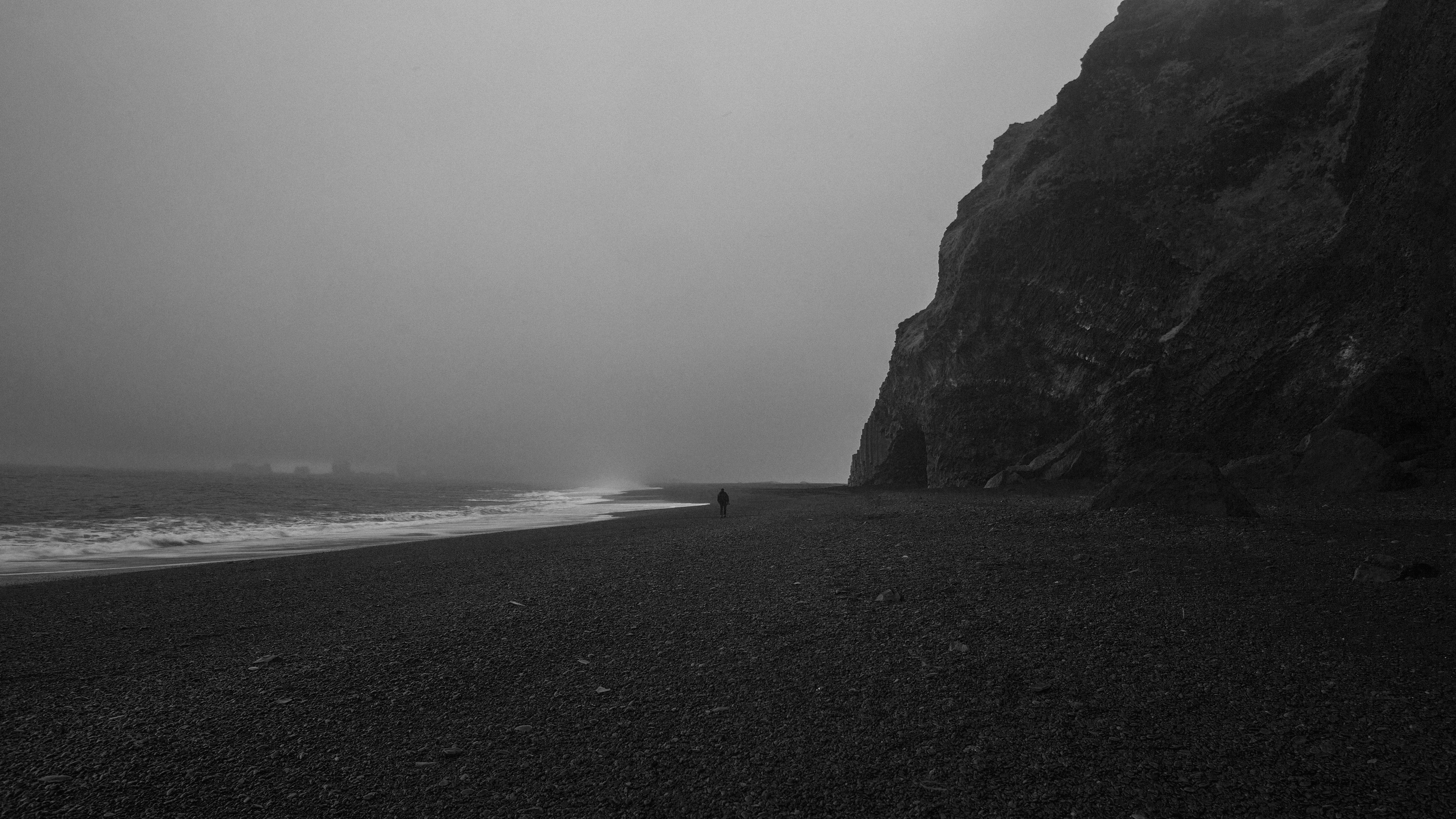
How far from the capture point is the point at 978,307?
127ft

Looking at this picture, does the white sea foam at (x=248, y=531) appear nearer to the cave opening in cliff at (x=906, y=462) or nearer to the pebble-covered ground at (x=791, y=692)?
the pebble-covered ground at (x=791, y=692)

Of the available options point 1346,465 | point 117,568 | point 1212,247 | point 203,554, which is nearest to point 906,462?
point 1212,247

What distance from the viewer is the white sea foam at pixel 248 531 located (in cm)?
2173

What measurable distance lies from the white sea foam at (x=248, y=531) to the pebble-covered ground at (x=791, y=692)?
1220 cm

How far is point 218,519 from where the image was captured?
33.3 metres

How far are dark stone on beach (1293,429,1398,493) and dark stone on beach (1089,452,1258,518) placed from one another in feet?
14.6

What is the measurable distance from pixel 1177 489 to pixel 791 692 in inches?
542

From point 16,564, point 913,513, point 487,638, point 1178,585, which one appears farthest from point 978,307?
point 16,564

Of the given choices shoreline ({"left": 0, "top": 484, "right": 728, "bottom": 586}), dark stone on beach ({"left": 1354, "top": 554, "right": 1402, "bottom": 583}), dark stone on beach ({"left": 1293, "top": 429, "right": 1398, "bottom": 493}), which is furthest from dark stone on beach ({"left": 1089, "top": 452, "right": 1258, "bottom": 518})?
shoreline ({"left": 0, "top": 484, "right": 728, "bottom": 586})

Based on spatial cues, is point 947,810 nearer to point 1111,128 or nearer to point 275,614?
point 275,614

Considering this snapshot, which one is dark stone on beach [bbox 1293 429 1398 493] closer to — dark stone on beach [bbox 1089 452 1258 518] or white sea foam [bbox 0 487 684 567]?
dark stone on beach [bbox 1089 452 1258 518]

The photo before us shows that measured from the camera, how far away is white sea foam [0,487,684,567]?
2173cm

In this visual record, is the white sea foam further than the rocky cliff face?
Answer: Yes

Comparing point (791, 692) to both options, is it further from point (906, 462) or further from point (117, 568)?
point (906, 462)
